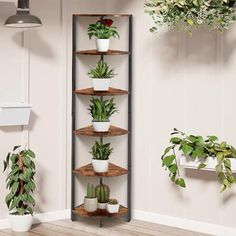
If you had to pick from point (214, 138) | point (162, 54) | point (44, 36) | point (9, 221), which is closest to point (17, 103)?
point (44, 36)

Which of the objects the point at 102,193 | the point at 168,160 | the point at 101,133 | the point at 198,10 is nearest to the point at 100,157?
the point at 101,133

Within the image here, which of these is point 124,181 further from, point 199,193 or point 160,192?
point 199,193

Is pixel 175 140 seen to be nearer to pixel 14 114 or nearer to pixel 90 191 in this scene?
pixel 90 191

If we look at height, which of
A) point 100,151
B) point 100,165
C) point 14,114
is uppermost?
point 14,114

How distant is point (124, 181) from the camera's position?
509cm

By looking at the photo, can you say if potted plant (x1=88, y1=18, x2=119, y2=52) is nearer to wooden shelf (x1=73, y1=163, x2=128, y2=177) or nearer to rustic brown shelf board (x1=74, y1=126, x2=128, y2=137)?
rustic brown shelf board (x1=74, y1=126, x2=128, y2=137)

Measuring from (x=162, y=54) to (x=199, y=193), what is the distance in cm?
115

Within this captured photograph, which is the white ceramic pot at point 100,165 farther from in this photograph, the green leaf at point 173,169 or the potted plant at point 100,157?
the green leaf at point 173,169

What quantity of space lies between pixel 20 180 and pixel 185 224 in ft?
4.42

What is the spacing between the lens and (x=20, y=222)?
461 cm

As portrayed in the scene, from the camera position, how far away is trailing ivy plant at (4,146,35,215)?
4.55m

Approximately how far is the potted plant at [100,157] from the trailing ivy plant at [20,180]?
51 centimetres

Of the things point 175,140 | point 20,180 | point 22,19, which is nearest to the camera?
point 22,19

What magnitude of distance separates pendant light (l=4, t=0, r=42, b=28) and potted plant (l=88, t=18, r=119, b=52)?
0.66 meters
